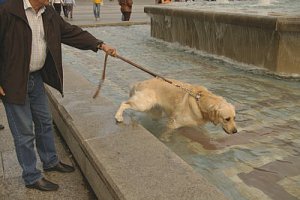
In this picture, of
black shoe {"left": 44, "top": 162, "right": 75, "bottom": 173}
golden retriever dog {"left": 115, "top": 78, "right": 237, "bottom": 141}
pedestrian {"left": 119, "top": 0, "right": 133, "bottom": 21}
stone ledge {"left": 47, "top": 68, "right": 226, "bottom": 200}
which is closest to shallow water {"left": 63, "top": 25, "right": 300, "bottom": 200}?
golden retriever dog {"left": 115, "top": 78, "right": 237, "bottom": 141}

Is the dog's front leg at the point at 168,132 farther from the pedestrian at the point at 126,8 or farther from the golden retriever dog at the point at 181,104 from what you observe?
the pedestrian at the point at 126,8

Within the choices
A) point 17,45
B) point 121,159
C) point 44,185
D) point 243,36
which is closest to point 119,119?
point 121,159

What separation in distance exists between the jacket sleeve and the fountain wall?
5570mm

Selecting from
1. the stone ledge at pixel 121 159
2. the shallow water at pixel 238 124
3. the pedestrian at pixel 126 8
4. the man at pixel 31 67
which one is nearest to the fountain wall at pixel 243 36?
the shallow water at pixel 238 124

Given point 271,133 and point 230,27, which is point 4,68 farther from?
point 230,27

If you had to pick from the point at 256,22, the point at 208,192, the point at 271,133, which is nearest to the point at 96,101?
the point at 271,133

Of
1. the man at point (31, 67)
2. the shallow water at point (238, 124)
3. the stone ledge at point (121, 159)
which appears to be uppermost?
the man at point (31, 67)

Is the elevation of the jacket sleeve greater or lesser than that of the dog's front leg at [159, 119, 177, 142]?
greater

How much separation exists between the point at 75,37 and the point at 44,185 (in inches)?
59.3

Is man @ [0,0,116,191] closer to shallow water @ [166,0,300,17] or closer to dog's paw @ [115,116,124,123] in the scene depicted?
dog's paw @ [115,116,124,123]

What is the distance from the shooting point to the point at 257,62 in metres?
9.71

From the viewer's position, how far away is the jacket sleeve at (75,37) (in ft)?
14.0

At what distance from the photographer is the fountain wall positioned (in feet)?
29.8

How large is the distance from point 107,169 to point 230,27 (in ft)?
25.2
